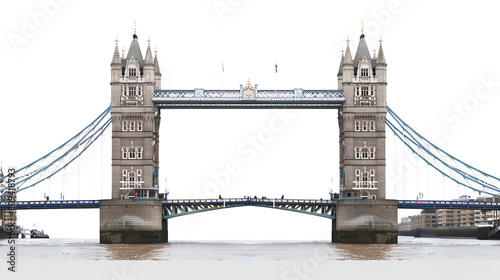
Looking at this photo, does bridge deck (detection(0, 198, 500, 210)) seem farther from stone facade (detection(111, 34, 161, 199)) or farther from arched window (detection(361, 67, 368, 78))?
arched window (detection(361, 67, 368, 78))

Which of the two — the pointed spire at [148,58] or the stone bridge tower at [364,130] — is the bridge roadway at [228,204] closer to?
the stone bridge tower at [364,130]

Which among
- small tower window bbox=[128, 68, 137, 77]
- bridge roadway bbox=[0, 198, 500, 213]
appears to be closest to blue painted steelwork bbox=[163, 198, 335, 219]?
bridge roadway bbox=[0, 198, 500, 213]

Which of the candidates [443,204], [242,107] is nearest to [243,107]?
[242,107]

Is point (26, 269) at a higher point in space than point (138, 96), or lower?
lower

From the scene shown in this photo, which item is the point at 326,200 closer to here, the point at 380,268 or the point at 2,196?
the point at 2,196

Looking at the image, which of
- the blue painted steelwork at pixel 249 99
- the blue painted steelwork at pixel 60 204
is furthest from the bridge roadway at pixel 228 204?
the blue painted steelwork at pixel 249 99

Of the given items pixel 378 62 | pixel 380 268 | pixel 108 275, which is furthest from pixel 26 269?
pixel 378 62

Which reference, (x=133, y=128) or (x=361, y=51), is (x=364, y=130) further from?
(x=133, y=128)
